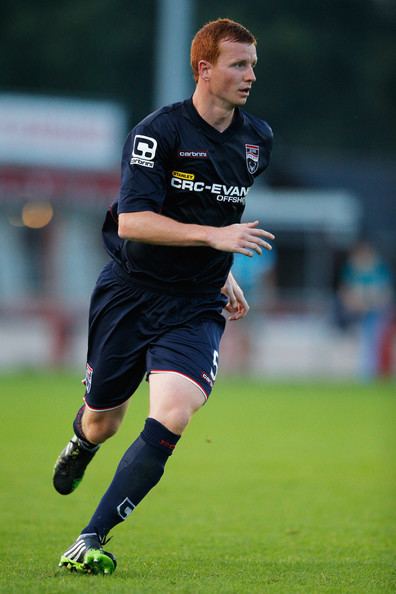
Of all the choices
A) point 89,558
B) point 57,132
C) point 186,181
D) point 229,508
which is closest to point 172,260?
point 186,181

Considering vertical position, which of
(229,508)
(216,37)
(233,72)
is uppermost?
(216,37)

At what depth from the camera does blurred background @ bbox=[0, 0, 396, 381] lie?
69.5 feet

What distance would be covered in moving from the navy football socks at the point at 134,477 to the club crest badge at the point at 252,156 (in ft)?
4.46

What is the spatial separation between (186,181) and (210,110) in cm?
37

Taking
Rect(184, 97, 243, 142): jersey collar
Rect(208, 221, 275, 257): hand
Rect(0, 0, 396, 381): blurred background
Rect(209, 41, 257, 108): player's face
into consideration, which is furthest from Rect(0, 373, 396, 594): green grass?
Rect(0, 0, 396, 381): blurred background

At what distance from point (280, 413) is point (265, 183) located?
21.2 meters

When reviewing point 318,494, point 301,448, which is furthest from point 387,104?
point 318,494

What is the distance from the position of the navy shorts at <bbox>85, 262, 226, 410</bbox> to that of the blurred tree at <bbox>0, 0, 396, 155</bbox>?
29322 millimetres

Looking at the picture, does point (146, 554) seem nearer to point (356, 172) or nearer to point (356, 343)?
point (356, 343)

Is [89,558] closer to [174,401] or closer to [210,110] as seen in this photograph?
[174,401]

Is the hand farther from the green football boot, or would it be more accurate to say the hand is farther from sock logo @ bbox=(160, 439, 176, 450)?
the green football boot

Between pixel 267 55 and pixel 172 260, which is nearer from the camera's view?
pixel 172 260

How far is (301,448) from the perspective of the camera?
35.6ft

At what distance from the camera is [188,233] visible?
5.30 metres
